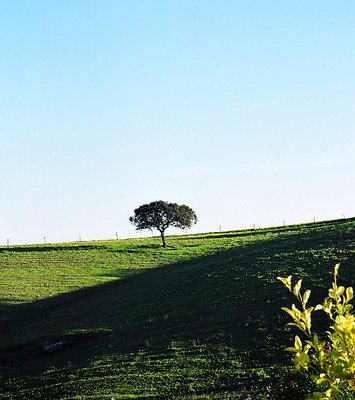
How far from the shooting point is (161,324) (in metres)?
A: 28.5

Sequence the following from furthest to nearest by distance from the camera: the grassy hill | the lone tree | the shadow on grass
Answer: the lone tree < the shadow on grass < the grassy hill

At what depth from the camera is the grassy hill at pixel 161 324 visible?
1952cm

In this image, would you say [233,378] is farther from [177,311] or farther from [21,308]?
[21,308]

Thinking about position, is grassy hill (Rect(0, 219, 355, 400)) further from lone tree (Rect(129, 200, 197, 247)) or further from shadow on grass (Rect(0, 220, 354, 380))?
lone tree (Rect(129, 200, 197, 247))

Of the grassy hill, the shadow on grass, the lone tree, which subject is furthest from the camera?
the lone tree

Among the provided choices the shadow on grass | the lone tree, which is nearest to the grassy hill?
the shadow on grass

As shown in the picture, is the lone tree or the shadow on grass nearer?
the shadow on grass

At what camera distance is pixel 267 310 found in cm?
2689

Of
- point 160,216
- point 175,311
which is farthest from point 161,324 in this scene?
point 160,216

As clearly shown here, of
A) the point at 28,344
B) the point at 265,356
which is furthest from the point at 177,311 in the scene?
the point at 265,356

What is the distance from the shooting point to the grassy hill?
1952 cm

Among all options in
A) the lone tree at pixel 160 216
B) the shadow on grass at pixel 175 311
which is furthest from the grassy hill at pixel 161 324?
the lone tree at pixel 160 216

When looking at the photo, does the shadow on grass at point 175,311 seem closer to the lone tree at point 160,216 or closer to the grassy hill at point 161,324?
the grassy hill at point 161,324

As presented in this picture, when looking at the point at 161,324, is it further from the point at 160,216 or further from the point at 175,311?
the point at 160,216
